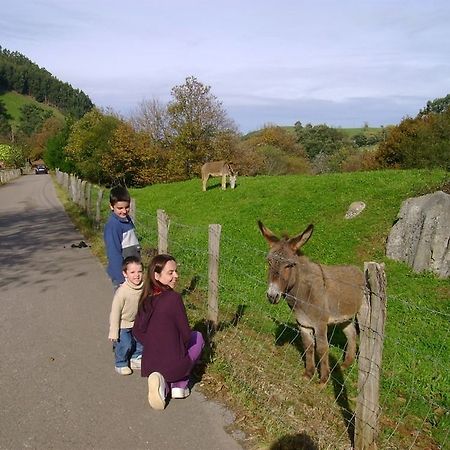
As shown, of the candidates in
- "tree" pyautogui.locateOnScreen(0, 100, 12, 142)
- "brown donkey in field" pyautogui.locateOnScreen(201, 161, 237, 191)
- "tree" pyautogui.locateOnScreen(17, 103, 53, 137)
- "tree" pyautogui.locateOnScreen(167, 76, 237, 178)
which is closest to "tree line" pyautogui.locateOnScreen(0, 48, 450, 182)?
"tree" pyautogui.locateOnScreen(167, 76, 237, 178)

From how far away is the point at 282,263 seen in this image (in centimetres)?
500

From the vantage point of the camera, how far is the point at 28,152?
105312mm

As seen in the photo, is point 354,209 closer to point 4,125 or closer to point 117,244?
point 117,244

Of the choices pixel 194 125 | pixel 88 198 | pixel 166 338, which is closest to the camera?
pixel 166 338

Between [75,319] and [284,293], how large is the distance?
3.94m

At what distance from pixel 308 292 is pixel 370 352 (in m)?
1.79

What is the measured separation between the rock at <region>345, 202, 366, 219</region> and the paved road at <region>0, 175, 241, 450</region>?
8.55 m

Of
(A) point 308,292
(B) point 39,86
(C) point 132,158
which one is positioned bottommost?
(C) point 132,158

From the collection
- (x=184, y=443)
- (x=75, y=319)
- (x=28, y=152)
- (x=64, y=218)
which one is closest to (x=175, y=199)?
(x=64, y=218)

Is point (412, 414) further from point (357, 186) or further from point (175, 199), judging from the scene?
point (175, 199)

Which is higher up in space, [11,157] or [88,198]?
[88,198]

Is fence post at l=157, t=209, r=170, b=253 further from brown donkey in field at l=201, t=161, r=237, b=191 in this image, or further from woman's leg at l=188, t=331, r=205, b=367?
brown donkey in field at l=201, t=161, r=237, b=191

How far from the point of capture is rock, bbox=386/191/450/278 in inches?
428

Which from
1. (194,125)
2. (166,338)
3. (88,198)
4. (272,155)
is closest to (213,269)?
(166,338)
